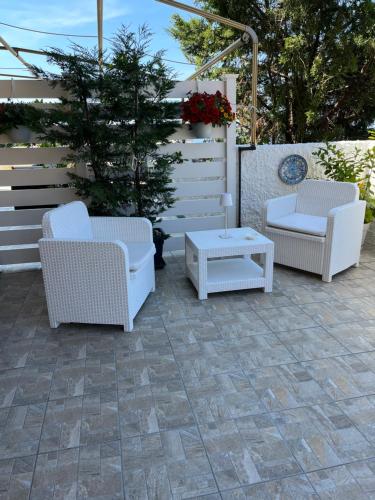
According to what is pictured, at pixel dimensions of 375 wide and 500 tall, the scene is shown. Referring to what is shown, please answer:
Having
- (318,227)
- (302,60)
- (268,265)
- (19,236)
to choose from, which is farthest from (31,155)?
(302,60)

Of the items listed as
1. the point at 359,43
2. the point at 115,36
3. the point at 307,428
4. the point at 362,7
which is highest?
the point at 362,7

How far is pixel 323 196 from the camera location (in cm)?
402

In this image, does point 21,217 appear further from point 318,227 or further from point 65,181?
point 318,227

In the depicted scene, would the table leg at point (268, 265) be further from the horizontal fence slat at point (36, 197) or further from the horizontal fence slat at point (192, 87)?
the horizontal fence slat at point (36, 197)

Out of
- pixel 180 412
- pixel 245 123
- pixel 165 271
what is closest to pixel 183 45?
pixel 245 123

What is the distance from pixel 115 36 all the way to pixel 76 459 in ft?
10.8

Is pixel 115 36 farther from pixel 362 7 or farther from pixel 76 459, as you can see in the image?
pixel 362 7

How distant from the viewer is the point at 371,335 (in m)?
2.58

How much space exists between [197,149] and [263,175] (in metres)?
0.93

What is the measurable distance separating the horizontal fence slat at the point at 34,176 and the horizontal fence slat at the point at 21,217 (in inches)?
11.0

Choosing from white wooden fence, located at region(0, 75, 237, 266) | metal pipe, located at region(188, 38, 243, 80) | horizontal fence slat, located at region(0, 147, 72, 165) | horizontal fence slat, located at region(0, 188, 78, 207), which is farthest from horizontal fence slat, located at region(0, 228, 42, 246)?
metal pipe, located at region(188, 38, 243, 80)

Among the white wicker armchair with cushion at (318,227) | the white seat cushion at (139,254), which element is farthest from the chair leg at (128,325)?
the white wicker armchair with cushion at (318,227)

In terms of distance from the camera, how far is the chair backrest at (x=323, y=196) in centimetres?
381

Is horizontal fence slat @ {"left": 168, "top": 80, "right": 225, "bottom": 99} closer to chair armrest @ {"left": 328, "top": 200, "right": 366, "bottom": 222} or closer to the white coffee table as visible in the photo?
the white coffee table
